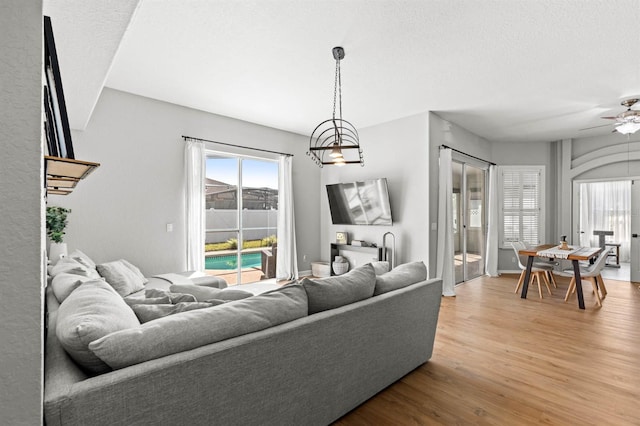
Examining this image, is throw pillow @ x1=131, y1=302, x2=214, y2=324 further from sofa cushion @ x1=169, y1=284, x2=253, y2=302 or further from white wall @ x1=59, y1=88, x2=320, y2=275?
white wall @ x1=59, y1=88, x2=320, y2=275

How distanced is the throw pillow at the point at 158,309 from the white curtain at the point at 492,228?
6405mm

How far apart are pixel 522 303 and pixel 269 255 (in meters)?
4.08

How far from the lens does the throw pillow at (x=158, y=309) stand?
61.1 inches

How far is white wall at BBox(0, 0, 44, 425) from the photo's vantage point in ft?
2.74

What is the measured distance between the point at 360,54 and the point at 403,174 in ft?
8.18

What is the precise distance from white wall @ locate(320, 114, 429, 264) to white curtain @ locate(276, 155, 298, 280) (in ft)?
4.09

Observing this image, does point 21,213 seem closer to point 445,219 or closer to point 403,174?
point 403,174

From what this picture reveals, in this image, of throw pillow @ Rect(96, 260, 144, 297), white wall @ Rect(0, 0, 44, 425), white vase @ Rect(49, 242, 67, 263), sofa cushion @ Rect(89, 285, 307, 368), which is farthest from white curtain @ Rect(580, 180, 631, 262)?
white vase @ Rect(49, 242, 67, 263)

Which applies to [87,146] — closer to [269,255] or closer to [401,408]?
[269,255]

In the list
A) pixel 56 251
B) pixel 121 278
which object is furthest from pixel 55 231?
pixel 121 278

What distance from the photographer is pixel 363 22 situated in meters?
2.58

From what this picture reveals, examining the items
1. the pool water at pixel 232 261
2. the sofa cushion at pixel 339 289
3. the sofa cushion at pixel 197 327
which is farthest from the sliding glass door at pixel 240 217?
the sofa cushion at pixel 197 327

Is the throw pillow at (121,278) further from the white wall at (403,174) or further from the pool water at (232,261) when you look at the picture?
the white wall at (403,174)

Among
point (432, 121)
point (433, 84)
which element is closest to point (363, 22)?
point (433, 84)
